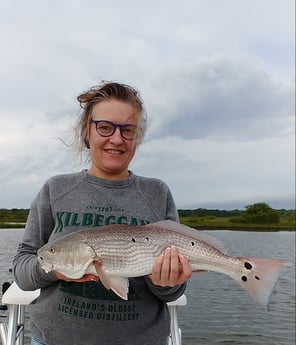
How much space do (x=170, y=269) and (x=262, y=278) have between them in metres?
0.57

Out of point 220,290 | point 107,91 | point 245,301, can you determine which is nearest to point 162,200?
point 107,91

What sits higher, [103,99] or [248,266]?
[103,99]

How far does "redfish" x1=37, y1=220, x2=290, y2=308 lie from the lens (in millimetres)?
2477

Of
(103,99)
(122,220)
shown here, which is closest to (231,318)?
(122,220)

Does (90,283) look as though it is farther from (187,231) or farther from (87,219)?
(187,231)

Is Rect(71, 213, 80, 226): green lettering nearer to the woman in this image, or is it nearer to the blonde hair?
the woman

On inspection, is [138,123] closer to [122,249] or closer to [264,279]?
[122,249]

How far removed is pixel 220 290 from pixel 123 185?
19332mm

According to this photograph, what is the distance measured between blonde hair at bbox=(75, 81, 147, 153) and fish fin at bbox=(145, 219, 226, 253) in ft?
1.87

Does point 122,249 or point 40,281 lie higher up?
point 122,249

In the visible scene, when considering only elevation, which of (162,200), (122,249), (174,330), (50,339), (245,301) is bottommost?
(245,301)

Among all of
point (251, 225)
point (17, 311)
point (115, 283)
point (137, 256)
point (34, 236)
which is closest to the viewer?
point (115, 283)

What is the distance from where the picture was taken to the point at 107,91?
2.82m

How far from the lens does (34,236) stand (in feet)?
9.04
